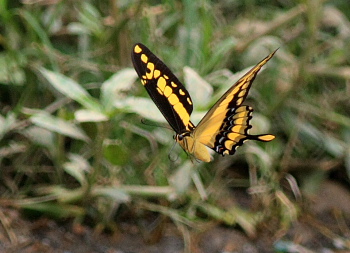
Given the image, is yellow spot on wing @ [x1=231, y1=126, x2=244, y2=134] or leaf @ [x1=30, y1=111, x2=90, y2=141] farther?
leaf @ [x1=30, y1=111, x2=90, y2=141]

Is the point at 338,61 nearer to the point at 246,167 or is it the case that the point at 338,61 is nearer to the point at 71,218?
the point at 246,167

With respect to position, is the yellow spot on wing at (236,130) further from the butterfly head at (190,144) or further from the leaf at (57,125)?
the leaf at (57,125)

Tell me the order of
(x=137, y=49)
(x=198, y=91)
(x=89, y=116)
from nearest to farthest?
1. (x=137, y=49)
2. (x=89, y=116)
3. (x=198, y=91)

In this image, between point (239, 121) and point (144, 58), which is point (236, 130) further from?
point (144, 58)

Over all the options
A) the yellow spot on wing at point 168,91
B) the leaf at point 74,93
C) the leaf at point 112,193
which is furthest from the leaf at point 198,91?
the yellow spot on wing at point 168,91

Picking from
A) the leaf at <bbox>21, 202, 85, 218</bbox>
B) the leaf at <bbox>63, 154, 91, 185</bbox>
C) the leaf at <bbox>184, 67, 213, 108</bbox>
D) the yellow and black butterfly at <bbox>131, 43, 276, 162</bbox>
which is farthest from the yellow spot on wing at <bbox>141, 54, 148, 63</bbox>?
the leaf at <bbox>21, 202, 85, 218</bbox>

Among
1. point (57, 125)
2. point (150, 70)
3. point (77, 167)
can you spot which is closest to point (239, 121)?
point (150, 70)

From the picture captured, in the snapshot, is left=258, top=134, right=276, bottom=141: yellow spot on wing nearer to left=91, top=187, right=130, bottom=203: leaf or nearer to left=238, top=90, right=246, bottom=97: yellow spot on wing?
left=238, top=90, right=246, bottom=97: yellow spot on wing
